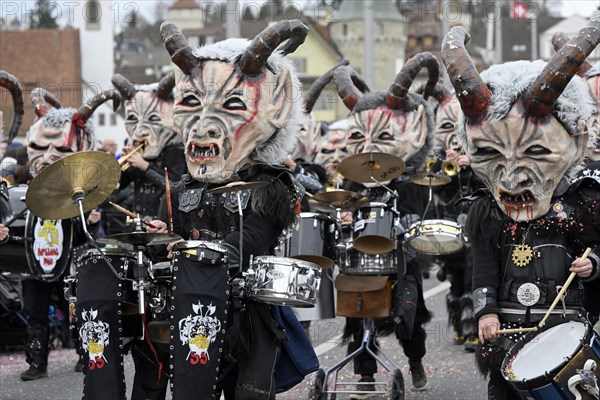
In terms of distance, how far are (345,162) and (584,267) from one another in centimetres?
Answer: 306

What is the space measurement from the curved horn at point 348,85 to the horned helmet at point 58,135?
2.37m

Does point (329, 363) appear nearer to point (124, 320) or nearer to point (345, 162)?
point (345, 162)

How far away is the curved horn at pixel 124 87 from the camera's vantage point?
12711 mm

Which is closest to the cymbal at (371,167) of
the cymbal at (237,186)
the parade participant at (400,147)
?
the parade participant at (400,147)

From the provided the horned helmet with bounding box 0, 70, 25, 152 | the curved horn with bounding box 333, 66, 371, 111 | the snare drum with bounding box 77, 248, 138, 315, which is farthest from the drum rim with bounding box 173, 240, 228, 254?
the horned helmet with bounding box 0, 70, 25, 152

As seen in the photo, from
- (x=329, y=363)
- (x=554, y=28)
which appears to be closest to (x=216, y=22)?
(x=554, y=28)

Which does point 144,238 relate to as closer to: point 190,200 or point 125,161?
point 190,200

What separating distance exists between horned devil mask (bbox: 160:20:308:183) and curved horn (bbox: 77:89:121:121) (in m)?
4.32

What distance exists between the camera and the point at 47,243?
10.5m

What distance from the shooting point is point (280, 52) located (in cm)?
789

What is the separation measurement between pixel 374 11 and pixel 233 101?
296 feet

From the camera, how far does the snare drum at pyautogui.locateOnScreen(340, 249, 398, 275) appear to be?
9.46m

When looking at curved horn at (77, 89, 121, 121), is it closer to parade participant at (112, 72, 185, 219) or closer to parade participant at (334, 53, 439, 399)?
parade participant at (112, 72, 185, 219)

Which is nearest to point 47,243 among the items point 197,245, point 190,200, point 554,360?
point 190,200
